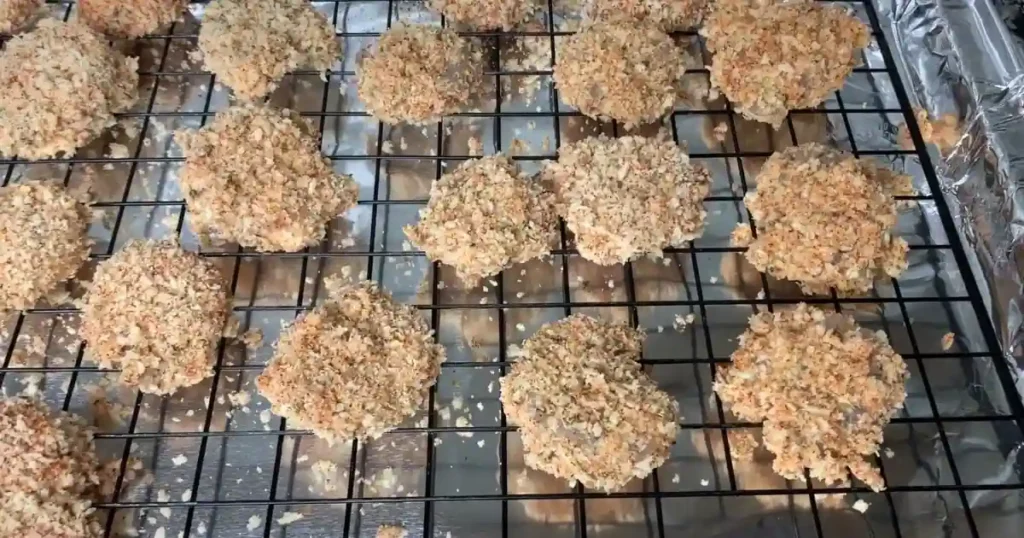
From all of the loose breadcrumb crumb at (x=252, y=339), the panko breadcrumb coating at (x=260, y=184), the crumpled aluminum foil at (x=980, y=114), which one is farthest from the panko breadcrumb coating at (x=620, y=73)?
the loose breadcrumb crumb at (x=252, y=339)

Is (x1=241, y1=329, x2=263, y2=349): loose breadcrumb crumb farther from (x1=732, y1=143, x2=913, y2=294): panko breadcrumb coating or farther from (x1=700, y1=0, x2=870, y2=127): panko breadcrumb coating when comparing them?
(x1=700, y1=0, x2=870, y2=127): panko breadcrumb coating

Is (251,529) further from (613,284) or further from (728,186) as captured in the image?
(728,186)

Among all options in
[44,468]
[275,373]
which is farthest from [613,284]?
[44,468]

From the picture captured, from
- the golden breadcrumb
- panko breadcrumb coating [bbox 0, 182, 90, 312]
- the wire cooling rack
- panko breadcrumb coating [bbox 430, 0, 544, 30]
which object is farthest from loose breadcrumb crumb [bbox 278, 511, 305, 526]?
the golden breadcrumb

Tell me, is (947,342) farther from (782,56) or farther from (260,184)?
(260,184)

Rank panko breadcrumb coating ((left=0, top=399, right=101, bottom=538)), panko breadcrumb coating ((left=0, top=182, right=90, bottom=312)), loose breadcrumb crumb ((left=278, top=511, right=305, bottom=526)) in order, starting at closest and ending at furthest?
panko breadcrumb coating ((left=0, top=399, right=101, bottom=538)), loose breadcrumb crumb ((left=278, top=511, right=305, bottom=526)), panko breadcrumb coating ((left=0, top=182, right=90, bottom=312))
